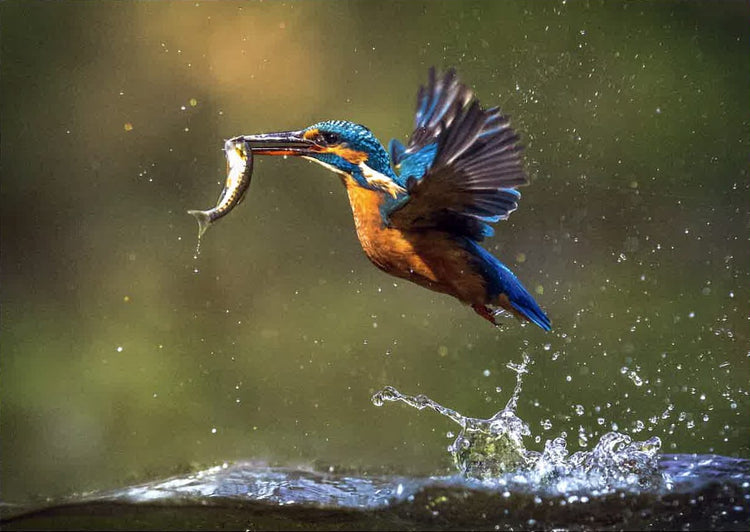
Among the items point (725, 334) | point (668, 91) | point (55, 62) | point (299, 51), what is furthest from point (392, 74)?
point (725, 334)

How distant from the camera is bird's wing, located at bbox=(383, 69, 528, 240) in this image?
188 centimetres

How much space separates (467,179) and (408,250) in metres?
0.19

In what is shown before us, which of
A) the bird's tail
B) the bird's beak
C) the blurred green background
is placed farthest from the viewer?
the blurred green background

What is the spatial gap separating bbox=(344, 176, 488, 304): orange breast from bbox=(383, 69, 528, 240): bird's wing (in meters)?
0.02

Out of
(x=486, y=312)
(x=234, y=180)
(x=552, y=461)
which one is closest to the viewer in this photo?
(x=234, y=180)

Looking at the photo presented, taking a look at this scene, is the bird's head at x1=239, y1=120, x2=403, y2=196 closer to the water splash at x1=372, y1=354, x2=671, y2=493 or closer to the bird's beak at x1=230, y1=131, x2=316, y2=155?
the bird's beak at x1=230, y1=131, x2=316, y2=155

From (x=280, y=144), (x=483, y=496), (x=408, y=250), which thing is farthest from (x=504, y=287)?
(x=280, y=144)

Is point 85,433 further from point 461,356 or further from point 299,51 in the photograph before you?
point 299,51

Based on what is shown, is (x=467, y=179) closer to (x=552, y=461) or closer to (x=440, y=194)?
(x=440, y=194)

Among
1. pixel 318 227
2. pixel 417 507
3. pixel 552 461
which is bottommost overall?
pixel 417 507

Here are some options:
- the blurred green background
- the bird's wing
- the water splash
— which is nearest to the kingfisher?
the bird's wing

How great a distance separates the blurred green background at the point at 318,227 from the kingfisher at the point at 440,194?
1775 mm

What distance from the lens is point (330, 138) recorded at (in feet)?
6.81

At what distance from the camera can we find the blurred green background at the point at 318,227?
3.93 metres
